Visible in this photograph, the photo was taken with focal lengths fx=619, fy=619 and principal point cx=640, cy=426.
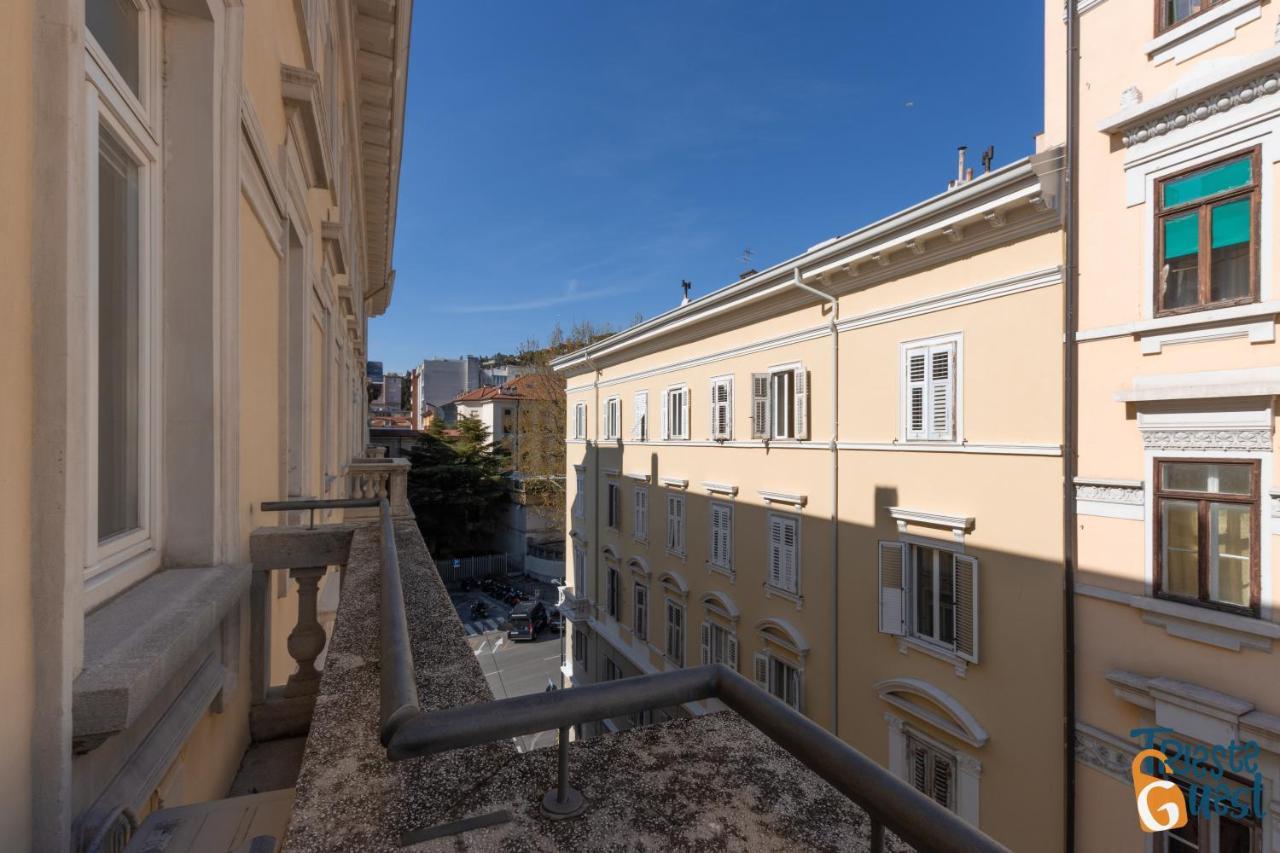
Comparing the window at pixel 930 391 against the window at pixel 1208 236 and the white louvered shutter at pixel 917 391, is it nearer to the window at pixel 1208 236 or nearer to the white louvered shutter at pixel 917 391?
the white louvered shutter at pixel 917 391

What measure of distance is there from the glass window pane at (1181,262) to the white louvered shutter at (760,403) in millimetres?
6554

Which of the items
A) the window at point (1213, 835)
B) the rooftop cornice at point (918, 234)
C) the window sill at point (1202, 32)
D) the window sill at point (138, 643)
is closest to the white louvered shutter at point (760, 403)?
the rooftop cornice at point (918, 234)

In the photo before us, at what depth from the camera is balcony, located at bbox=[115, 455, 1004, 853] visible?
929 millimetres

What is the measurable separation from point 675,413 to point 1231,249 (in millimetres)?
11145

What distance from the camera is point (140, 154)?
2.10 m

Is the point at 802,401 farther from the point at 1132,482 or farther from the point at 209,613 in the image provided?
the point at 209,613

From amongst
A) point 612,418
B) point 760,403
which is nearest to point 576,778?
point 760,403

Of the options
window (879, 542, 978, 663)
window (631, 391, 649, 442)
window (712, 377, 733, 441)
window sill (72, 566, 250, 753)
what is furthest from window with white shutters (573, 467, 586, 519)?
window sill (72, 566, 250, 753)

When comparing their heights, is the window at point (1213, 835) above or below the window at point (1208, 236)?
below

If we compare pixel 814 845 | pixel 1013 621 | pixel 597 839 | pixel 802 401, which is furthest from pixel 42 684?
pixel 802 401

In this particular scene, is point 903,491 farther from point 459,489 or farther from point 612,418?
point 459,489

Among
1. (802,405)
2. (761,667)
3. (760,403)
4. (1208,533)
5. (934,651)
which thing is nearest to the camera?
(1208,533)

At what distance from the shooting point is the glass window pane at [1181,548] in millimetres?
6324

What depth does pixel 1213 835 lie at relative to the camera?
6250 mm
